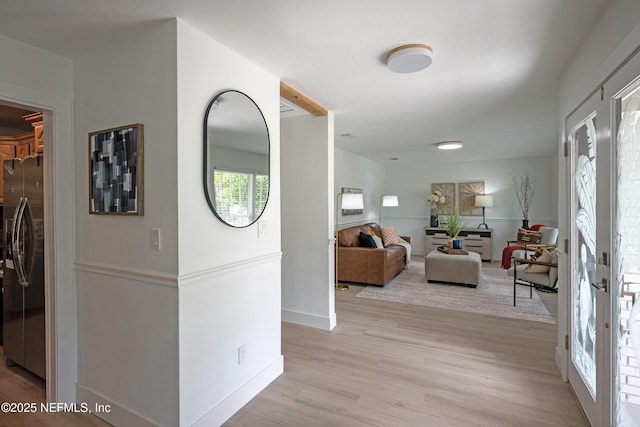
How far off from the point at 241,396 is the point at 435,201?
6.77 m

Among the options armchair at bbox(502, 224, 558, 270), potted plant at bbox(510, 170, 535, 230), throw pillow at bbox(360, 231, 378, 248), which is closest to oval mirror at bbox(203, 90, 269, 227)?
throw pillow at bbox(360, 231, 378, 248)

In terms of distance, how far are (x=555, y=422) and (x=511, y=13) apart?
2.36 metres

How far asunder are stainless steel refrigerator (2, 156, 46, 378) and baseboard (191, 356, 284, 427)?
55.5 inches

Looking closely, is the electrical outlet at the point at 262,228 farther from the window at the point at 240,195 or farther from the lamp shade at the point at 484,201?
the lamp shade at the point at 484,201

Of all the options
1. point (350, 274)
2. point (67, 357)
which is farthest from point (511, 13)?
point (350, 274)

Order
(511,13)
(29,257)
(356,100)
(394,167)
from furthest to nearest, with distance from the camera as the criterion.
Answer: (394,167) → (356,100) → (29,257) → (511,13)

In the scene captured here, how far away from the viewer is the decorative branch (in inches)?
280

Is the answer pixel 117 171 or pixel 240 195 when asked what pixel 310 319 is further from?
pixel 117 171

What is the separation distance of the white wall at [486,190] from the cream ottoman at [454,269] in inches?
110

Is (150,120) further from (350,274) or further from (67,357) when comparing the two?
(350,274)

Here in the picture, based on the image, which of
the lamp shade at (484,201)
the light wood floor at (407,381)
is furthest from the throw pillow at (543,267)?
the lamp shade at (484,201)

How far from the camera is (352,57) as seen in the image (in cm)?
213

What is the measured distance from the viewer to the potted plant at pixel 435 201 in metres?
7.74

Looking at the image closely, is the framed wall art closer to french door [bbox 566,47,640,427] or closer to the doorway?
french door [bbox 566,47,640,427]
